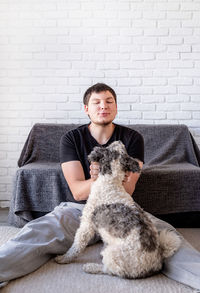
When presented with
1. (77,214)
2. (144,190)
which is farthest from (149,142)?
(77,214)

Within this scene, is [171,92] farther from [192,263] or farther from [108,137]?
[192,263]

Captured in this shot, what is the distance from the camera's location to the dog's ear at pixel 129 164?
5.86 ft

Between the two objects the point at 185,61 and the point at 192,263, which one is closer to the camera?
the point at 192,263

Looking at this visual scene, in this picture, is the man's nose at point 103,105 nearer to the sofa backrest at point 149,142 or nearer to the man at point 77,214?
the man at point 77,214

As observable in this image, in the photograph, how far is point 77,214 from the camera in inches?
88.4

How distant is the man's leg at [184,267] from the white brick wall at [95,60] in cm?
202

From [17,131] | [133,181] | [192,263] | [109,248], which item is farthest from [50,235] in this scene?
[17,131]

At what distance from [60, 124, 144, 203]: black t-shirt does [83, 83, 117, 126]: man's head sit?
13cm

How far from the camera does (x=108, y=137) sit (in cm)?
237

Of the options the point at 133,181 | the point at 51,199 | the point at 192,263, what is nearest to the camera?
the point at 192,263

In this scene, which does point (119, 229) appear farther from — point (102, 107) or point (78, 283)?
point (102, 107)

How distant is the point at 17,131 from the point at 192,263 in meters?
2.48

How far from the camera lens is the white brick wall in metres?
3.62

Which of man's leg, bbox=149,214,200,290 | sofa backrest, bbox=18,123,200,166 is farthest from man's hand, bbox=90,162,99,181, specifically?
sofa backrest, bbox=18,123,200,166
